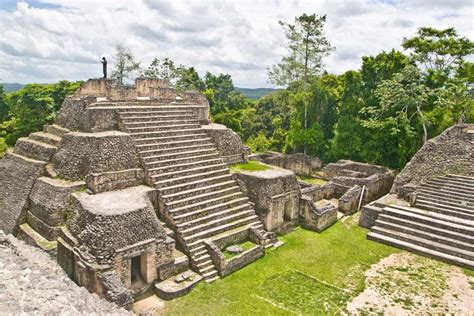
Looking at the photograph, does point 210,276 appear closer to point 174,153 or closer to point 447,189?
point 174,153

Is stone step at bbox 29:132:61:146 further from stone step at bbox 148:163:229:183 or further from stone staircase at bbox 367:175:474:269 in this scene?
stone staircase at bbox 367:175:474:269

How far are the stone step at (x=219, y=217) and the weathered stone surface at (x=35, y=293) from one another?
419 cm

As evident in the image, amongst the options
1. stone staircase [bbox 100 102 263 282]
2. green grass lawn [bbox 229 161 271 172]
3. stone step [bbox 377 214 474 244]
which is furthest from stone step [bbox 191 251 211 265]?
stone step [bbox 377 214 474 244]

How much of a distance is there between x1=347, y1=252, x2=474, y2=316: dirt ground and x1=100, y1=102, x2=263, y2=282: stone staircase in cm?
392

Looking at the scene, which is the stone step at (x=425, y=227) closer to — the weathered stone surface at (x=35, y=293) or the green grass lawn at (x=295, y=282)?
the green grass lawn at (x=295, y=282)

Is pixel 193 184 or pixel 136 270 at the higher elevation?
pixel 193 184

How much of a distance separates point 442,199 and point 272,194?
691 centimetres

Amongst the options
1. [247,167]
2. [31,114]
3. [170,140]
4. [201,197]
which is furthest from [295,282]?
[31,114]

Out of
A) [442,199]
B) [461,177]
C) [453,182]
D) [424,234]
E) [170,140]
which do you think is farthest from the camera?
[461,177]

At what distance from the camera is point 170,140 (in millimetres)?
12688

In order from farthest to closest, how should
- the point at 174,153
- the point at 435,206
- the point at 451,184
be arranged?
the point at 451,184, the point at 435,206, the point at 174,153

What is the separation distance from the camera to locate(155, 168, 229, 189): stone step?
10984mm

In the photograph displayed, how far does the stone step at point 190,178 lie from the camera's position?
10984 millimetres

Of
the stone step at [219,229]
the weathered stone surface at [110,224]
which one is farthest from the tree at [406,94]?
the weathered stone surface at [110,224]
